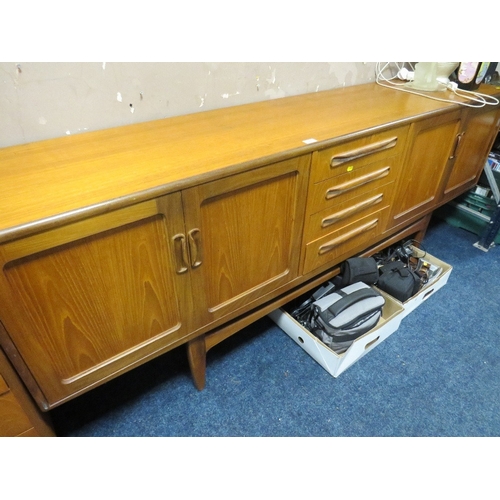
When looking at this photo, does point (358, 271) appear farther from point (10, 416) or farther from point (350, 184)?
point (10, 416)

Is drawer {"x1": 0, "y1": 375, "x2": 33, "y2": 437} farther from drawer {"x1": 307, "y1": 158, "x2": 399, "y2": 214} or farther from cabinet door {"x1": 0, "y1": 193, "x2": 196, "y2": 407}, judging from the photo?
drawer {"x1": 307, "y1": 158, "x2": 399, "y2": 214}

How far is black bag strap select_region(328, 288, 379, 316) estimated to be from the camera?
1.34 meters

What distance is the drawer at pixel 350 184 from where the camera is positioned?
1116mm

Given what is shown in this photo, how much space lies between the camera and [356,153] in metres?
1.12

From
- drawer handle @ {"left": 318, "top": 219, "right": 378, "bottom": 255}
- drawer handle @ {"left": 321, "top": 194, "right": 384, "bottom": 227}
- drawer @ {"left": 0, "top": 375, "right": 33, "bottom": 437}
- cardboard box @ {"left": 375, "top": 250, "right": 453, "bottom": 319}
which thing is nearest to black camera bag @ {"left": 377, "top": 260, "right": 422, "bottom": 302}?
cardboard box @ {"left": 375, "top": 250, "right": 453, "bottom": 319}

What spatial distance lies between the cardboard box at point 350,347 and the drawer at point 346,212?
1.28 ft

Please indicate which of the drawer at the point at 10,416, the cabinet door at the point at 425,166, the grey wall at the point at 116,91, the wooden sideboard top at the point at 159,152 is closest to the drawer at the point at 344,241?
the cabinet door at the point at 425,166

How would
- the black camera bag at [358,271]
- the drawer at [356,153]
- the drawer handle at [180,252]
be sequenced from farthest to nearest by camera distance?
the black camera bag at [358,271] < the drawer at [356,153] < the drawer handle at [180,252]

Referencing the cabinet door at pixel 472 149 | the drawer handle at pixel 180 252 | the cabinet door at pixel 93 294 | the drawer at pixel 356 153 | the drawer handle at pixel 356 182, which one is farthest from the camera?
the cabinet door at pixel 472 149

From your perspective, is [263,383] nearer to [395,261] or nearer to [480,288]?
[395,261]

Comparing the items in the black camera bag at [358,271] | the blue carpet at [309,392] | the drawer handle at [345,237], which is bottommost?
the blue carpet at [309,392]

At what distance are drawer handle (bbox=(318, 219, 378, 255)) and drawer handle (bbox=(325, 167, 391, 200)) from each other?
7.7 inches

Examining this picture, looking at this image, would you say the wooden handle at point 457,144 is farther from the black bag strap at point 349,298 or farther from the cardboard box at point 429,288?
the black bag strap at point 349,298
